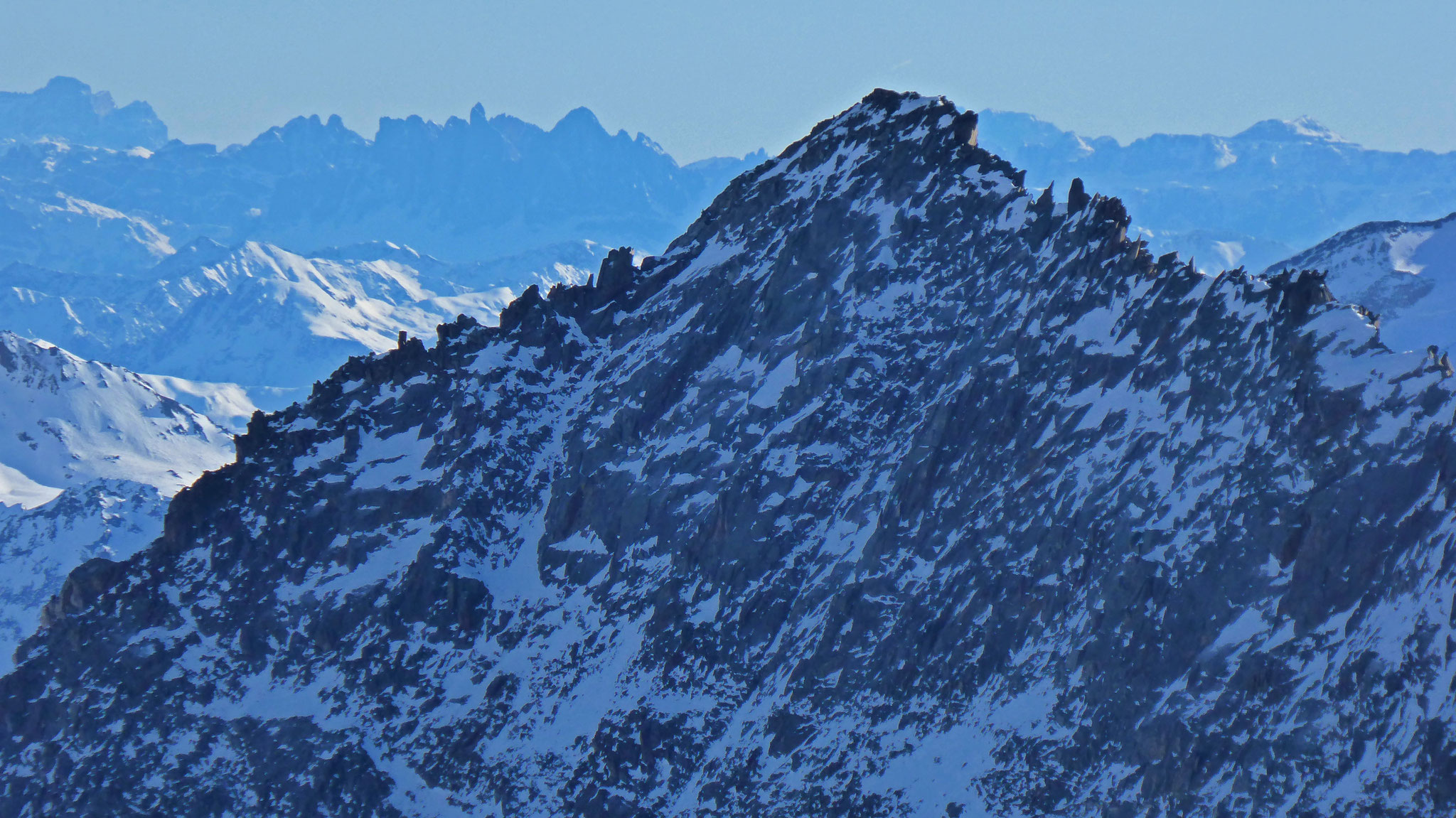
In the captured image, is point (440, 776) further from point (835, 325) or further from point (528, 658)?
point (835, 325)

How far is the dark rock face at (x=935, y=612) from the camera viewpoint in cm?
14900

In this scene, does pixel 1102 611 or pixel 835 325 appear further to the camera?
pixel 835 325

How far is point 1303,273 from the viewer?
6422 inches

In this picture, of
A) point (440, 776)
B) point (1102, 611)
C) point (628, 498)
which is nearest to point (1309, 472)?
point (1102, 611)

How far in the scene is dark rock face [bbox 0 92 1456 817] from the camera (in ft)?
489

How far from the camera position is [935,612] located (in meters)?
174

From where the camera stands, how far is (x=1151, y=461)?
546 ft

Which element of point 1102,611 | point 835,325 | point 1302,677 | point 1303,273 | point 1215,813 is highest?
point 835,325

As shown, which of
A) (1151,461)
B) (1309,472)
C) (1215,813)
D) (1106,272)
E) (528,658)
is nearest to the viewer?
(1215,813)

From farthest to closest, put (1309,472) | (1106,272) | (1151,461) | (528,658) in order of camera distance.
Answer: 1. (528,658)
2. (1106,272)
3. (1151,461)
4. (1309,472)

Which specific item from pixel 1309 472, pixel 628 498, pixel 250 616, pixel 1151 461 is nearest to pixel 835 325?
pixel 628 498

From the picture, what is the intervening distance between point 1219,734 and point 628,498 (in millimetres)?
71476

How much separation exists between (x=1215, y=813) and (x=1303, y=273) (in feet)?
158

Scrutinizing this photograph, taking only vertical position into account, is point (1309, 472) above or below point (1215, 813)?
above
